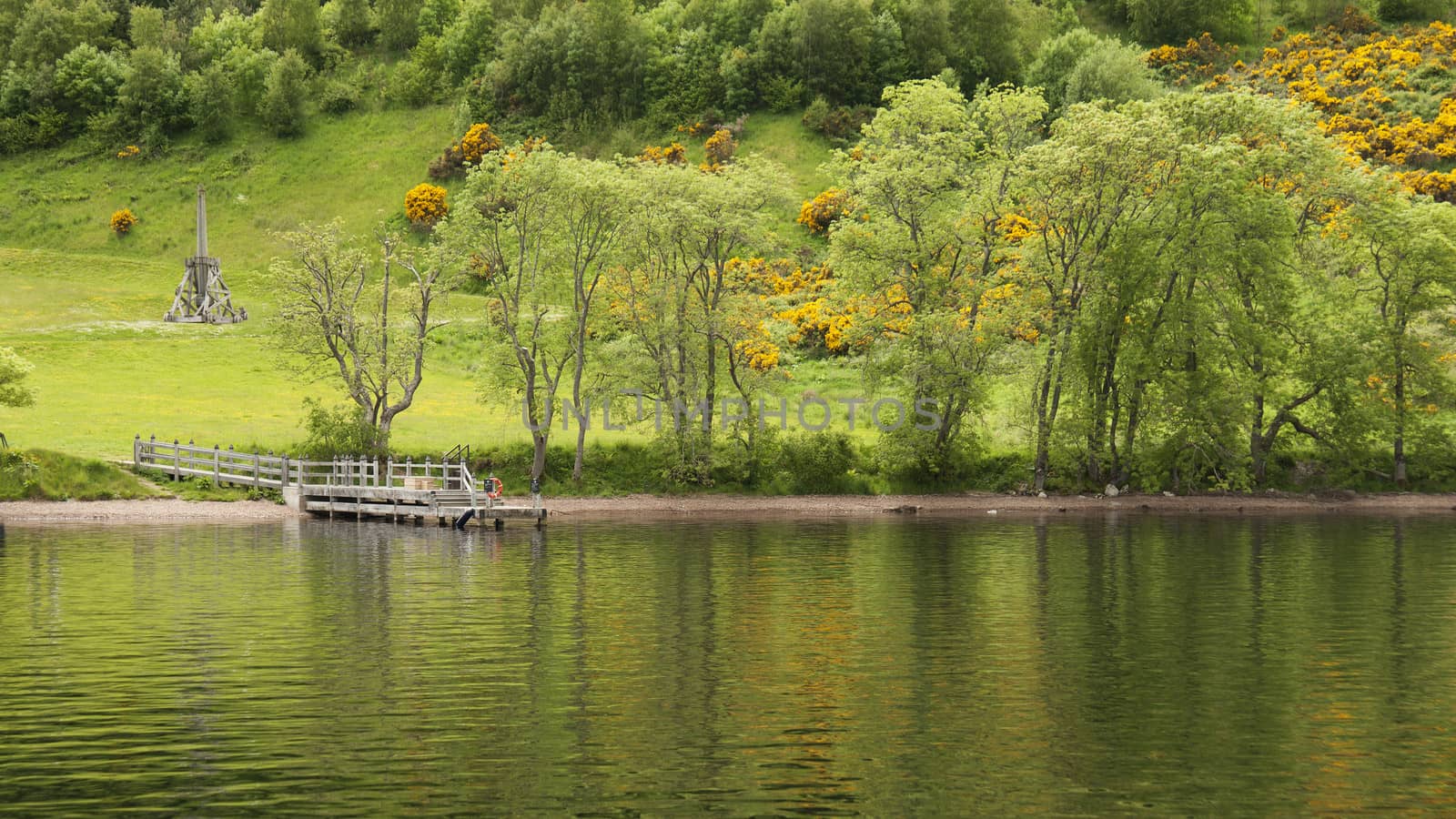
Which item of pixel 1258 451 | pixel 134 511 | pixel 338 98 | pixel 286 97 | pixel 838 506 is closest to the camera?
pixel 134 511

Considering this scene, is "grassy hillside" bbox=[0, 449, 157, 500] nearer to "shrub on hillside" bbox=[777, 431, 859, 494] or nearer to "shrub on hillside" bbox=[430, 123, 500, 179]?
"shrub on hillside" bbox=[777, 431, 859, 494]

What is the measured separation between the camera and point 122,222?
410 feet

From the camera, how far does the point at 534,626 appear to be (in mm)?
31281

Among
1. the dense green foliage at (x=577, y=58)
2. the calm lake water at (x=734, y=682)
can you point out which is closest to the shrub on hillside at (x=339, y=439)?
the calm lake water at (x=734, y=682)

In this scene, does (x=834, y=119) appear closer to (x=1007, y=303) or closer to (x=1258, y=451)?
(x=1007, y=303)

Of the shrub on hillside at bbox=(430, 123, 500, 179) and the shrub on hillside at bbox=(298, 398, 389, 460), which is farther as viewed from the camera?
the shrub on hillside at bbox=(430, 123, 500, 179)

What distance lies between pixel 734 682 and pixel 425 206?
102121mm

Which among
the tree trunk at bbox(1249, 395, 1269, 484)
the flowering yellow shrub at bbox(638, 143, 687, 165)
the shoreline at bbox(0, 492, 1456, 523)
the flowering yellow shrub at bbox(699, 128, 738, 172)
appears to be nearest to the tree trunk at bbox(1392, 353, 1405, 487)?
the shoreline at bbox(0, 492, 1456, 523)

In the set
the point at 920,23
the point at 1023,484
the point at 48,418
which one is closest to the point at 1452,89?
the point at 920,23

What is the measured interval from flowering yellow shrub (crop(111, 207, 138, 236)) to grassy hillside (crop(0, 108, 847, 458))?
916 mm

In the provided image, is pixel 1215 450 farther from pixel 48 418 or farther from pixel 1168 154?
pixel 48 418

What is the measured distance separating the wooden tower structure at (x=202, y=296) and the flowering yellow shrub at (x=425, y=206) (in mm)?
22627

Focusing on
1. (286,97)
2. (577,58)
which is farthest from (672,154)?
(286,97)

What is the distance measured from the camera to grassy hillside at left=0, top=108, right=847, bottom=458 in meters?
73.6
